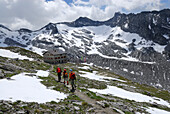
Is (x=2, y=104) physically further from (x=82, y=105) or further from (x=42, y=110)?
(x=82, y=105)

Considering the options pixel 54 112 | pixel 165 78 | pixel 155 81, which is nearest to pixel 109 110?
pixel 54 112

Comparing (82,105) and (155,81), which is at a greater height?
(82,105)

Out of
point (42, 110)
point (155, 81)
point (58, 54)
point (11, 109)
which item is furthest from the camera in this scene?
point (155, 81)

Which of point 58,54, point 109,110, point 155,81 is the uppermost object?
point 58,54

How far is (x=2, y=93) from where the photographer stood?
40.0ft

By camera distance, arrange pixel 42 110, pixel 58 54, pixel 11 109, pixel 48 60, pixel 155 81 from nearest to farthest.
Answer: pixel 11 109, pixel 42 110, pixel 48 60, pixel 58 54, pixel 155 81

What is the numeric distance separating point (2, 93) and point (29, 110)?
4.25 meters

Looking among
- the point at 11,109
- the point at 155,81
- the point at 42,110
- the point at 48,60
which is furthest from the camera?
the point at 155,81

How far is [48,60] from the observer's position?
3701 inches

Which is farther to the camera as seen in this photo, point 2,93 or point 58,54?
point 58,54

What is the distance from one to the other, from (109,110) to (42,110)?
25.7 ft

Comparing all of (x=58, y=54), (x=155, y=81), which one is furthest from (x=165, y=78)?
(x=58, y=54)

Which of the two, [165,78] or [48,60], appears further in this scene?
[165,78]

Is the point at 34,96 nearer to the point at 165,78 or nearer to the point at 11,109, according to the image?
the point at 11,109
